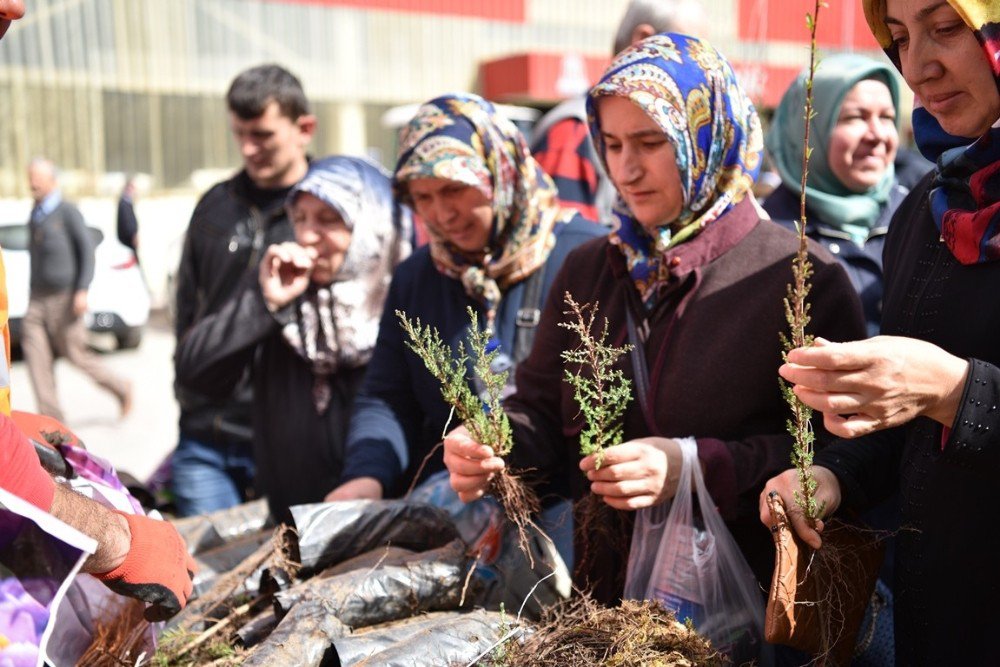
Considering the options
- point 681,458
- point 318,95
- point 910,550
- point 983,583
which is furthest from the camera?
point 318,95

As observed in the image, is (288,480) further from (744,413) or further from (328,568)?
(744,413)

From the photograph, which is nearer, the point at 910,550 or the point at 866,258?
the point at 910,550

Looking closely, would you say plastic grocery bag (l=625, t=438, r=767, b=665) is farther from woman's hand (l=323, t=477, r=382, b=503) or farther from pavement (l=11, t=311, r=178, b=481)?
pavement (l=11, t=311, r=178, b=481)

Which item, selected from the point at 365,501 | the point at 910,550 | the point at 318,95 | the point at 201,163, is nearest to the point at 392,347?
the point at 365,501

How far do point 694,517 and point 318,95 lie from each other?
1614cm

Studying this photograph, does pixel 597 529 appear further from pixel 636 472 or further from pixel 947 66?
pixel 947 66

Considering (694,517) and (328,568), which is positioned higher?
(694,517)

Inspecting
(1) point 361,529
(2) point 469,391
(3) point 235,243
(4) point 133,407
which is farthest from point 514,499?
(4) point 133,407

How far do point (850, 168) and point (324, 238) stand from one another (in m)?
1.60

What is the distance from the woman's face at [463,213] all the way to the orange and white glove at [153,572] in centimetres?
116

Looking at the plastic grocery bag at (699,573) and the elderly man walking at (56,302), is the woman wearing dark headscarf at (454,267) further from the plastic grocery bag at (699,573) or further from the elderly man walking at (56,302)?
the elderly man walking at (56,302)

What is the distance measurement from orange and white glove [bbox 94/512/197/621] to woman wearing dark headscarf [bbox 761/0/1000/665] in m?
0.98

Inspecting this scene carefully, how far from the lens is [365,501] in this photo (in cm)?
214

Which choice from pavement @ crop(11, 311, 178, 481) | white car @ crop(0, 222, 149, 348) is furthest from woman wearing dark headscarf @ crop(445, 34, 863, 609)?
white car @ crop(0, 222, 149, 348)
